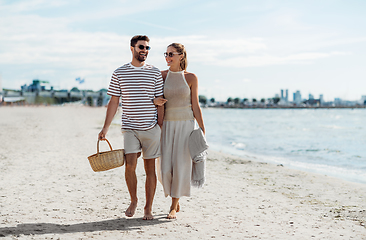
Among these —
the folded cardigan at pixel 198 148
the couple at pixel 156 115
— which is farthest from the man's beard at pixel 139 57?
the folded cardigan at pixel 198 148

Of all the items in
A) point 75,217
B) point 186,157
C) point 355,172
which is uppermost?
point 186,157

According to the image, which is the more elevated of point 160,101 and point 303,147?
point 160,101

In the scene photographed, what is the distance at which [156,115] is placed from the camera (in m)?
4.10

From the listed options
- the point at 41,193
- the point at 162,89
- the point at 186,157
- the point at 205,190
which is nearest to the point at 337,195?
the point at 205,190

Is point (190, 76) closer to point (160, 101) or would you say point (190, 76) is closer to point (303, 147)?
point (160, 101)

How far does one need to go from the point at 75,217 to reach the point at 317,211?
3229mm

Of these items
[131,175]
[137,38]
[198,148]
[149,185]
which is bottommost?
[149,185]

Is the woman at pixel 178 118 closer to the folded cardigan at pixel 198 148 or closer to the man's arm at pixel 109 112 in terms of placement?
the folded cardigan at pixel 198 148

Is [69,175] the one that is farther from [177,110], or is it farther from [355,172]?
[355,172]

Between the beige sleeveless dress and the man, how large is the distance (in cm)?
15

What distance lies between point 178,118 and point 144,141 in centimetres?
48

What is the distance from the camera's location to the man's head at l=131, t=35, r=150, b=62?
4.00m

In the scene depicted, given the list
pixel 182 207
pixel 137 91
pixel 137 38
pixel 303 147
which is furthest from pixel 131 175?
pixel 303 147

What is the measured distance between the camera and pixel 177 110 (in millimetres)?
4191
